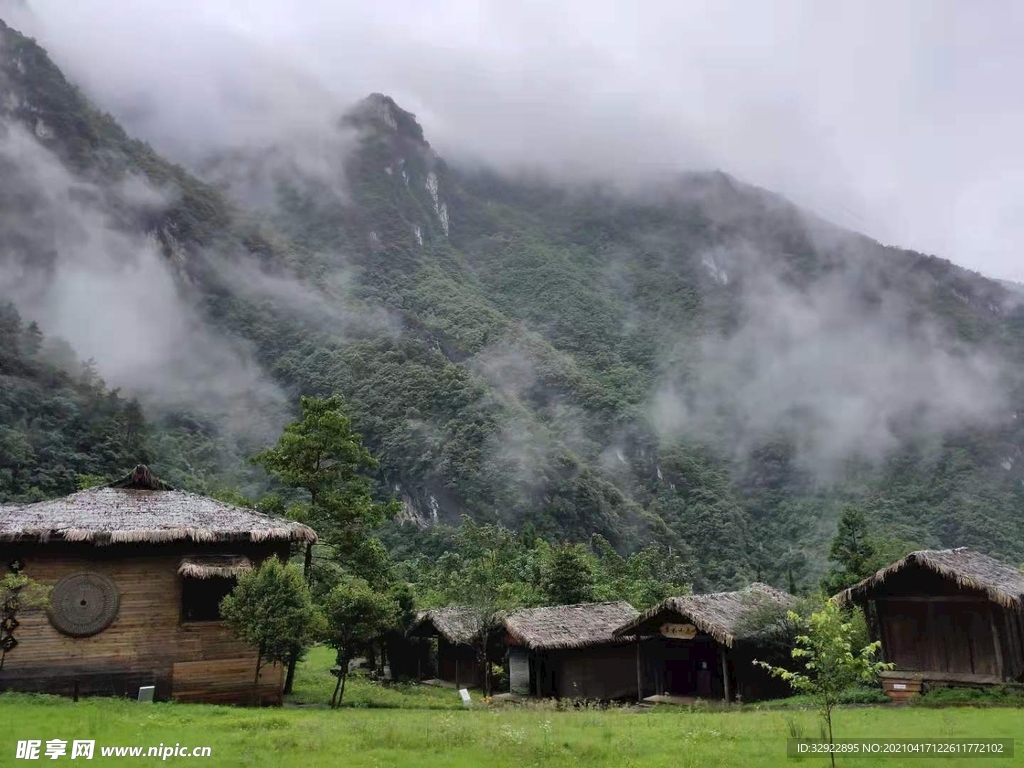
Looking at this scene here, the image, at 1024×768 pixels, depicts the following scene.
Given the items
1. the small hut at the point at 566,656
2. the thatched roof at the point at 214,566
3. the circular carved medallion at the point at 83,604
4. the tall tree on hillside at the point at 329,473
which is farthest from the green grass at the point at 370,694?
the circular carved medallion at the point at 83,604

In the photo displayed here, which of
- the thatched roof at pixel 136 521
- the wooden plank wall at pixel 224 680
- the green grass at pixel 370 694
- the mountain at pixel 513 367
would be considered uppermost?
the mountain at pixel 513 367

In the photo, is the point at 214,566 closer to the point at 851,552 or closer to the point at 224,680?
the point at 224,680

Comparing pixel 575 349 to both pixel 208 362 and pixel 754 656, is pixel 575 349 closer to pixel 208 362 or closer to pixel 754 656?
pixel 208 362

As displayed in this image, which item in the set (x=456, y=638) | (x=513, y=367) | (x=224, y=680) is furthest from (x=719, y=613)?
(x=513, y=367)

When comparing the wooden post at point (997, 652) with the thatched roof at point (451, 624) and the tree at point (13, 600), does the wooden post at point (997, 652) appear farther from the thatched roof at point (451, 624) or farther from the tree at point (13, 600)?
the tree at point (13, 600)

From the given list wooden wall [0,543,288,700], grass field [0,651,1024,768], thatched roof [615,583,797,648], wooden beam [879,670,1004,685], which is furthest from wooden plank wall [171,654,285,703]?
wooden beam [879,670,1004,685]

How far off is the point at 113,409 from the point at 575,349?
118 meters

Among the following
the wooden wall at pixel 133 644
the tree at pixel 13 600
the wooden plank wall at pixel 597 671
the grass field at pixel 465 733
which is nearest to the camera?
the grass field at pixel 465 733

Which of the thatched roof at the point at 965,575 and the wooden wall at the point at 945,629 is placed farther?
the wooden wall at the point at 945,629

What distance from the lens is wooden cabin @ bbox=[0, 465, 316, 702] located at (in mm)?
18719

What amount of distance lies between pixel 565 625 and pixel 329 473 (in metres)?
10.5

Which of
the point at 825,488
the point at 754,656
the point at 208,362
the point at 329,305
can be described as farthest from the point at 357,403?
the point at 754,656

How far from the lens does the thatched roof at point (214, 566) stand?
1922cm

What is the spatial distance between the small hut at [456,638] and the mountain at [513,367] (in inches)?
1465
